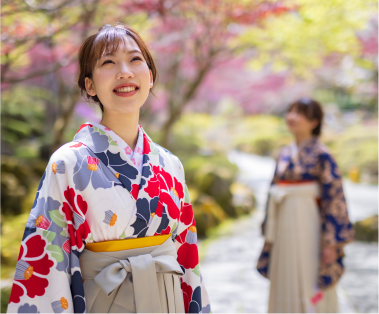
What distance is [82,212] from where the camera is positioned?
4.20ft

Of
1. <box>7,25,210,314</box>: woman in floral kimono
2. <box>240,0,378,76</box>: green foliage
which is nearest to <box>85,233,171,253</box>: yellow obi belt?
<box>7,25,210,314</box>: woman in floral kimono

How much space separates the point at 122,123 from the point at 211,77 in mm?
12115

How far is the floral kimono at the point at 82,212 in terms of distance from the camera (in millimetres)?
1217

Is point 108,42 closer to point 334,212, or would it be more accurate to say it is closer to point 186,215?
point 186,215

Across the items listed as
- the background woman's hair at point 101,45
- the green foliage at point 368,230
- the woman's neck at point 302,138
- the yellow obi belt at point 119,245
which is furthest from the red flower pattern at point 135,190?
the green foliage at point 368,230

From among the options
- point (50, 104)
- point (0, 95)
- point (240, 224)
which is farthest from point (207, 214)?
point (50, 104)

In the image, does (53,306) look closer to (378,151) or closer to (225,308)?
(225,308)

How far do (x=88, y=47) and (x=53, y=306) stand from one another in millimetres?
1044

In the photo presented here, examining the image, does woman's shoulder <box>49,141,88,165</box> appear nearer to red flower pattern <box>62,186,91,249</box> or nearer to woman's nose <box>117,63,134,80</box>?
red flower pattern <box>62,186,91,249</box>

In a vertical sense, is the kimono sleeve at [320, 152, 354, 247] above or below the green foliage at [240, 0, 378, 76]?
below

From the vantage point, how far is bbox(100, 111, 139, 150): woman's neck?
151cm

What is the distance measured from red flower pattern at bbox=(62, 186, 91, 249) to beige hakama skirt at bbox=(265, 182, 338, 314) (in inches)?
87.8

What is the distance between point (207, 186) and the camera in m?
7.32

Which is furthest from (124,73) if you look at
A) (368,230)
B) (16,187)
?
(368,230)
